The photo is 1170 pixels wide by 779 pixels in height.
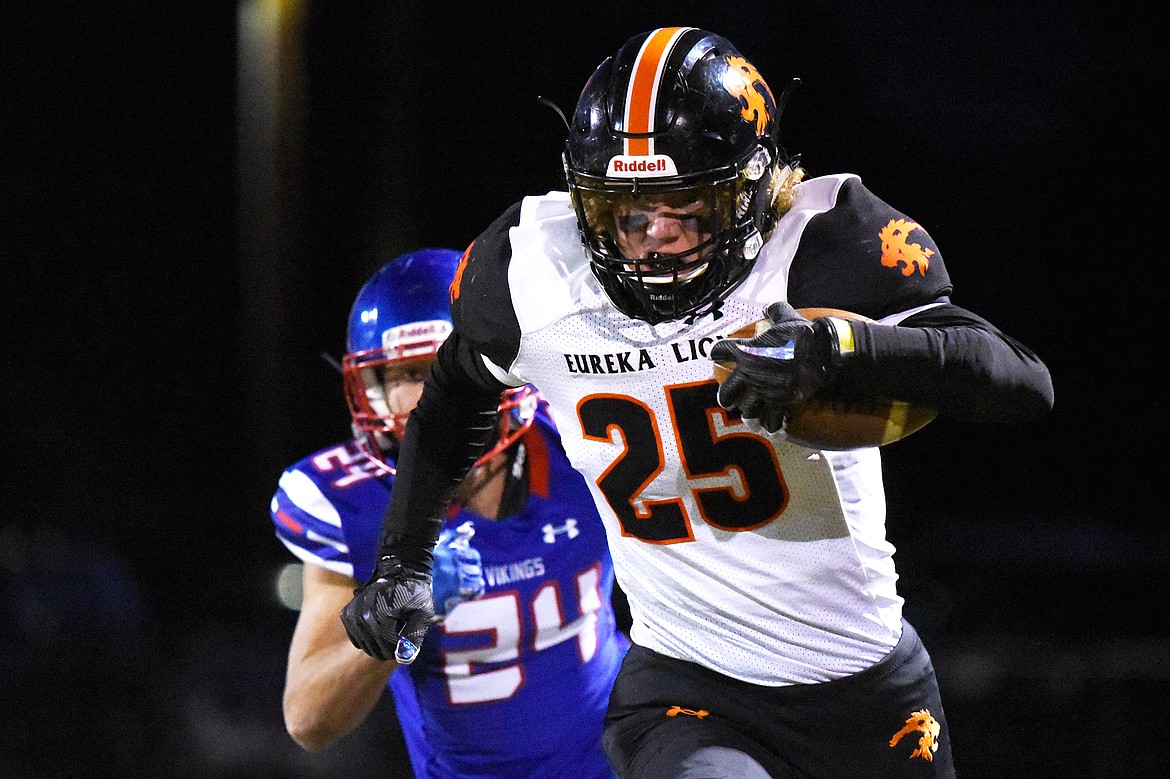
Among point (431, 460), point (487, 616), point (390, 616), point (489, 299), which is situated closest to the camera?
point (489, 299)

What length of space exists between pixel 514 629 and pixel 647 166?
A: 1.12 metres

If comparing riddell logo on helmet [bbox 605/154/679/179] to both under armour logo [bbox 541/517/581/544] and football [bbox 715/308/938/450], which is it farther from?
under armour logo [bbox 541/517/581/544]

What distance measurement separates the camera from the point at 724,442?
1819 millimetres

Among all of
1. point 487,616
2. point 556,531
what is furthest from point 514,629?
point 556,531

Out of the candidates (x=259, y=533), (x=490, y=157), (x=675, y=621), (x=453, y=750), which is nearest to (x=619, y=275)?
(x=675, y=621)

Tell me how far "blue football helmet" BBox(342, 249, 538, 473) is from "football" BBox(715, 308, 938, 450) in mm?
1082

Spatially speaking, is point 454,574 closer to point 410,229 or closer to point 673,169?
point 673,169

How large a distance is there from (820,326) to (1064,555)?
3511 mm

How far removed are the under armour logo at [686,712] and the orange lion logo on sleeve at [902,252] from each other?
2.30 feet

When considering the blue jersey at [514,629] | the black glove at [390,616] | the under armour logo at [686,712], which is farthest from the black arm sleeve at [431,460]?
the under armour logo at [686,712]

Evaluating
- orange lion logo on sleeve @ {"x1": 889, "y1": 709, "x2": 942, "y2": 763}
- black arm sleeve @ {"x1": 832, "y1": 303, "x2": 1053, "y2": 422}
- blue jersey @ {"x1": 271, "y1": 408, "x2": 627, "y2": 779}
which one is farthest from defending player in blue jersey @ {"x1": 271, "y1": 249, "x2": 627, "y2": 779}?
black arm sleeve @ {"x1": 832, "y1": 303, "x2": 1053, "y2": 422}

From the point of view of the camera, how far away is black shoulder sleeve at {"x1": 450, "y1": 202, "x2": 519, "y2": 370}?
1.94 meters

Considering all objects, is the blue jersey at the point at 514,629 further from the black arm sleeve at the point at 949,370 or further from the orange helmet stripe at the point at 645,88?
the black arm sleeve at the point at 949,370

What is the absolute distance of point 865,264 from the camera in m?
1.71
